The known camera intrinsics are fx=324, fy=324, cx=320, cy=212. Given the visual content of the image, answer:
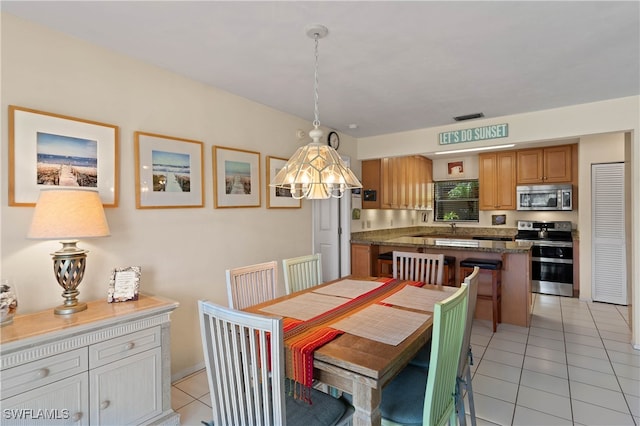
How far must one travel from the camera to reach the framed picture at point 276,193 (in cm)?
345

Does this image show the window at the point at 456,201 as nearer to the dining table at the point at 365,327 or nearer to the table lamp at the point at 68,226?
the dining table at the point at 365,327

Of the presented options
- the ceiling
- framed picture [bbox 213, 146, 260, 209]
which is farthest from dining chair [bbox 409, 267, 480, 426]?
framed picture [bbox 213, 146, 260, 209]

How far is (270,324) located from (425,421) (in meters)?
0.81

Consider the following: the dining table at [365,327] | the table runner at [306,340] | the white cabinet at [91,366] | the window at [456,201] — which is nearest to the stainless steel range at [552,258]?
the window at [456,201]

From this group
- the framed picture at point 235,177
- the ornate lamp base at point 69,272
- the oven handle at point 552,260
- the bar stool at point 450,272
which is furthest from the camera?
the oven handle at point 552,260

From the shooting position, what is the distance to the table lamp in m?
1.68

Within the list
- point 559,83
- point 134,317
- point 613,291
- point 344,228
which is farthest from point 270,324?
point 613,291

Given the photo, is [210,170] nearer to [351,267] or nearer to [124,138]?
[124,138]

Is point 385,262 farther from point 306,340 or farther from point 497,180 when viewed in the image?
point 306,340

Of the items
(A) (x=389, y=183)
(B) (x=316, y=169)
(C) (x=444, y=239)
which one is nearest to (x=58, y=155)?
(B) (x=316, y=169)

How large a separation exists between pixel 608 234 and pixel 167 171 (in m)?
5.51

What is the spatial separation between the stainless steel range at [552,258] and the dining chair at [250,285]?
446 centimetres

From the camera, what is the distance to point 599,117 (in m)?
3.21

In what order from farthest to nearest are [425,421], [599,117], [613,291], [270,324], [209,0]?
[613,291] → [599,117] → [209,0] → [425,421] → [270,324]
